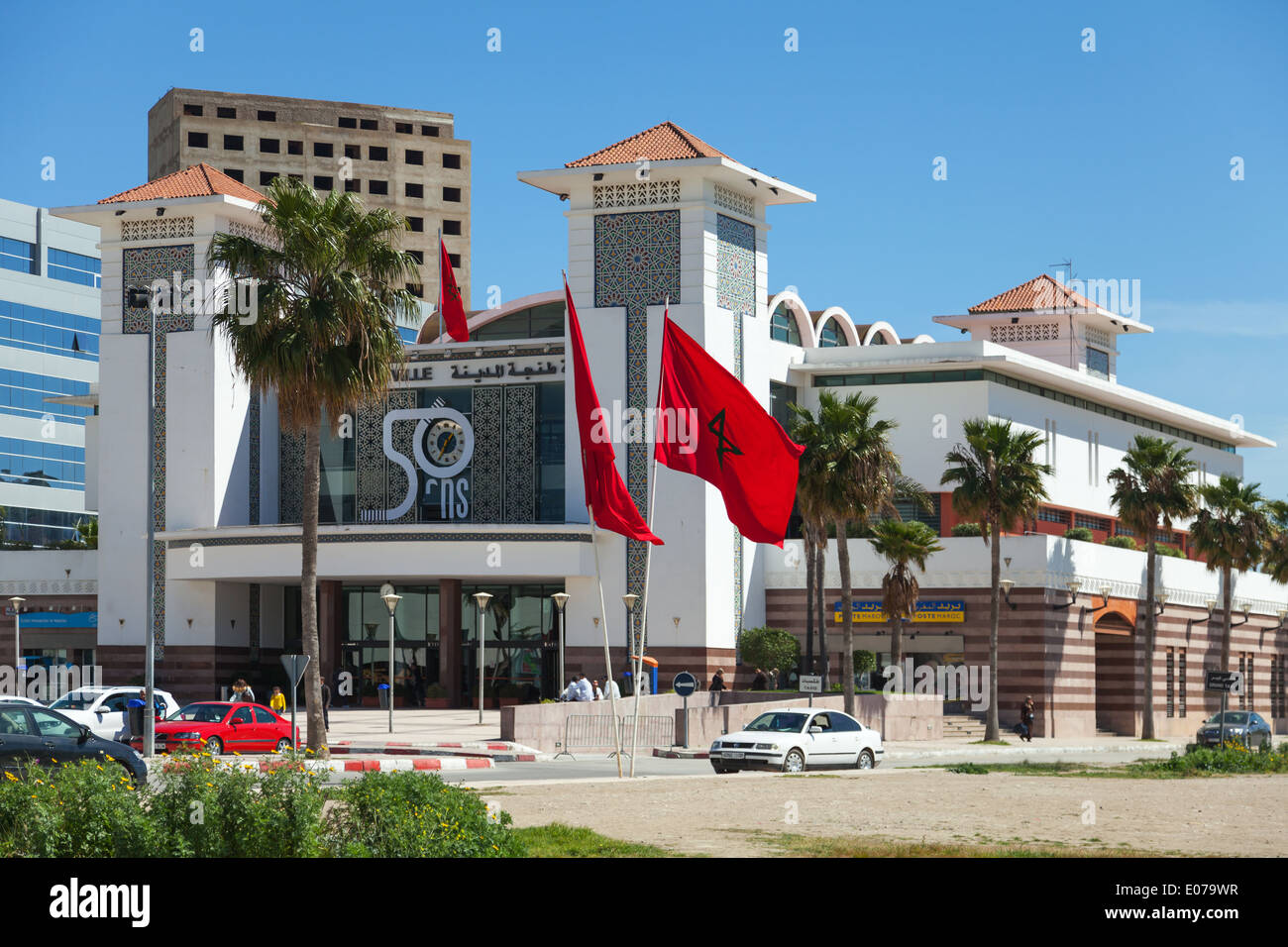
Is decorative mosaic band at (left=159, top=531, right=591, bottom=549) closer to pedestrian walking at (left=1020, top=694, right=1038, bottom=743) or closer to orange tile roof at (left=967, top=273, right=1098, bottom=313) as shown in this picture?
pedestrian walking at (left=1020, top=694, right=1038, bottom=743)

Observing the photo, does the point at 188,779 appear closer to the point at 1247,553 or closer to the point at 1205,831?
the point at 1205,831

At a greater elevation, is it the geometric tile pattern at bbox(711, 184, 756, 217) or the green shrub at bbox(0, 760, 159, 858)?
the geometric tile pattern at bbox(711, 184, 756, 217)

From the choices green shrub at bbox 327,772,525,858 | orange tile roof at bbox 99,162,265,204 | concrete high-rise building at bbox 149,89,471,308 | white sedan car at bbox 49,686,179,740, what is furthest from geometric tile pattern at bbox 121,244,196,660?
concrete high-rise building at bbox 149,89,471,308

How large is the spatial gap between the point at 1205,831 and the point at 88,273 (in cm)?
9274

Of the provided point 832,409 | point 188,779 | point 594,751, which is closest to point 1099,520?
point 832,409

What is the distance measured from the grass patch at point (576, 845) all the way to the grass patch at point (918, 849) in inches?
55.3

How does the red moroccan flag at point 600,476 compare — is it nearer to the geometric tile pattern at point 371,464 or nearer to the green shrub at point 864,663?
the green shrub at point 864,663

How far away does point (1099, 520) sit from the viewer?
68.4 metres

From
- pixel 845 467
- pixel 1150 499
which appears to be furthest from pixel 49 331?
pixel 1150 499

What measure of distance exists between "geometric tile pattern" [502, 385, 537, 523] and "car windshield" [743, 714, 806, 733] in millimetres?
24930

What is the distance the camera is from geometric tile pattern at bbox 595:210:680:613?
181 ft

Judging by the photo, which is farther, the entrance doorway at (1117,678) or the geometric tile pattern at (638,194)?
the entrance doorway at (1117,678)

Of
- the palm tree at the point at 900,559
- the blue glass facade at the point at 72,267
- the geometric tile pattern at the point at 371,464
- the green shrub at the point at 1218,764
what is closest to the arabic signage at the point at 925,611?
the palm tree at the point at 900,559

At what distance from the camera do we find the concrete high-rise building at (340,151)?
4486 inches
